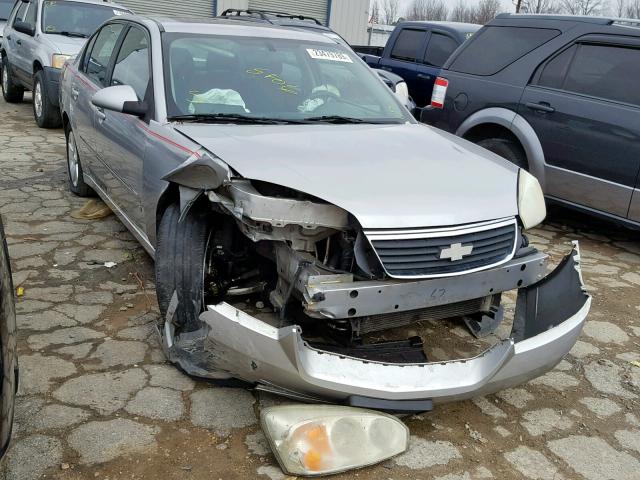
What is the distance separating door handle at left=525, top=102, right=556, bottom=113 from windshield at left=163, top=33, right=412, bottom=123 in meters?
1.96

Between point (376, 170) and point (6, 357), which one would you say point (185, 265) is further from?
point (6, 357)

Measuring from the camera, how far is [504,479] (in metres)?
2.51

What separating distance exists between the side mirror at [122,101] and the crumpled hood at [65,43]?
541 cm

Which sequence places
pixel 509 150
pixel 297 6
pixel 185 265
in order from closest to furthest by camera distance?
1. pixel 185 265
2. pixel 509 150
3. pixel 297 6

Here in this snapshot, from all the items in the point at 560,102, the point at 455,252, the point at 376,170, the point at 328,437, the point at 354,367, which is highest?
the point at 560,102

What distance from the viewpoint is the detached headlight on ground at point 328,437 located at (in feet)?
7.84

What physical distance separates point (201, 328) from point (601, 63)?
4.21 metres

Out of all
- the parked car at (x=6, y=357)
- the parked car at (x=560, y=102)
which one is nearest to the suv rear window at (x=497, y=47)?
the parked car at (x=560, y=102)

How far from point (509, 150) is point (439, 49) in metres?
3.74

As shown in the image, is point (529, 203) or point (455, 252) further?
point (529, 203)

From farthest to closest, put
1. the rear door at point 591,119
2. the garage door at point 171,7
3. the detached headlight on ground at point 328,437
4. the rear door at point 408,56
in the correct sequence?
the garage door at point 171,7 → the rear door at point 408,56 → the rear door at point 591,119 → the detached headlight on ground at point 328,437

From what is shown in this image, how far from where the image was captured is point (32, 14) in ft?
30.4

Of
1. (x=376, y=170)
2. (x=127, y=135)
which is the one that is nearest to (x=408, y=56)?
(x=127, y=135)

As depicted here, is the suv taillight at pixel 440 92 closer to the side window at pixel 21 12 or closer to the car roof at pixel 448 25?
the car roof at pixel 448 25
